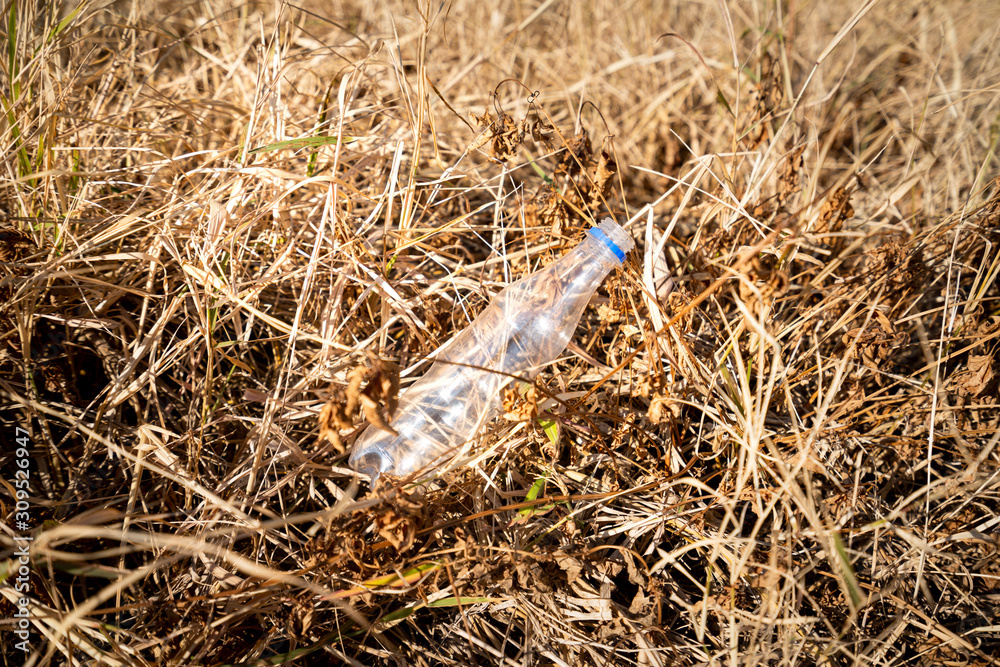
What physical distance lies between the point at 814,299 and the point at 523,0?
200 centimetres

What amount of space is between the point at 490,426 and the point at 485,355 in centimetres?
19

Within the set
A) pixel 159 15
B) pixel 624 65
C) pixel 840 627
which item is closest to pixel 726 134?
pixel 624 65

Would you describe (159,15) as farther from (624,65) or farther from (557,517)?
(557,517)

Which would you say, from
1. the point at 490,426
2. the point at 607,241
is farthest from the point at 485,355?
the point at 607,241

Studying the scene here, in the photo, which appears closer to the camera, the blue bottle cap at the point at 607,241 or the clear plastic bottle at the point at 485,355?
the blue bottle cap at the point at 607,241

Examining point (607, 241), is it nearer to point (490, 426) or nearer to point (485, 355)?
point (485, 355)

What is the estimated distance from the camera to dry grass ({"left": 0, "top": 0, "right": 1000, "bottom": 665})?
3.83ft

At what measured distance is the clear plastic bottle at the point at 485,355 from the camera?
1.34 m

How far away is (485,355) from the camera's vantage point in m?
1.34

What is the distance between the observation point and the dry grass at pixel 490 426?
1168 mm

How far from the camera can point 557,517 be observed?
1353 mm

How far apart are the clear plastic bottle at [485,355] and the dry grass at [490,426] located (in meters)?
0.08

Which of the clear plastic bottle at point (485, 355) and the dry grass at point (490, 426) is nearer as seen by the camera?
the dry grass at point (490, 426)

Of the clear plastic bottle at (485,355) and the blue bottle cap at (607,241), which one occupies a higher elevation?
the blue bottle cap at (607,241)
